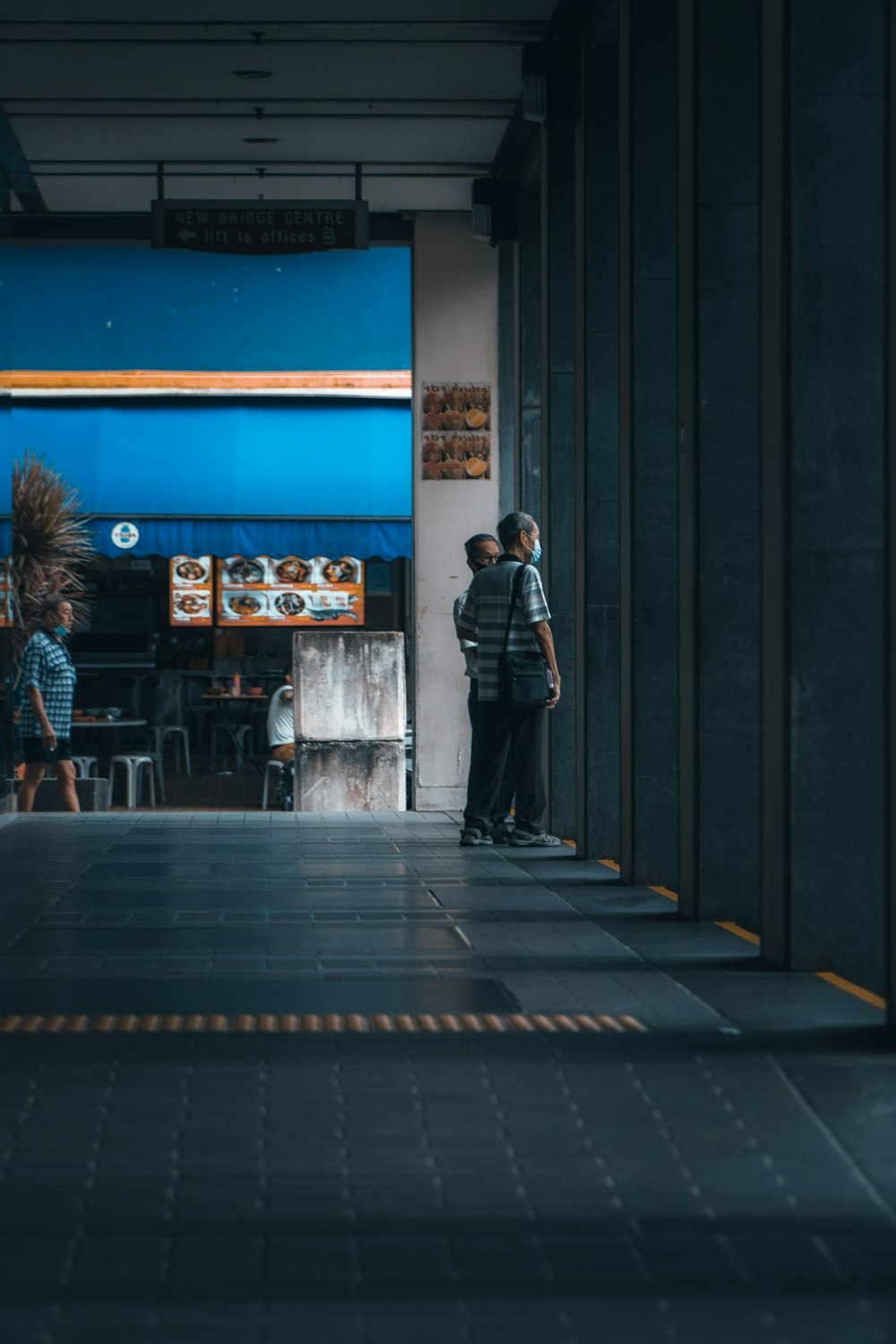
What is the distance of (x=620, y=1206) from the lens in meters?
3.22

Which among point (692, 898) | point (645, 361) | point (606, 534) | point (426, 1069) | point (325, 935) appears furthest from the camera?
point (606, 534)

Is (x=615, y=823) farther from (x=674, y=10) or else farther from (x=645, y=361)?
(x=674, y=10)

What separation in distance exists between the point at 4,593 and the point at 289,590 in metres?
6.75

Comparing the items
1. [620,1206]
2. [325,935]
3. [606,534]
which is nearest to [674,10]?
[606,534]

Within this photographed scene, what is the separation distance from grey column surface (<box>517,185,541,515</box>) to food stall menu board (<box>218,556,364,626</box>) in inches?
289

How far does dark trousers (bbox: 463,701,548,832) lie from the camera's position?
9609 millimetres

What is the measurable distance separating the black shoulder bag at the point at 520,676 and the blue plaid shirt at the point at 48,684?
188 inches

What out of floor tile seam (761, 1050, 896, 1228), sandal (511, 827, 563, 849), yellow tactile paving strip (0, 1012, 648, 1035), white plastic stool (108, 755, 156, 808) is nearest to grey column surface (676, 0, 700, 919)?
yellow tactile paving strip (0, 1012, 648, 1035)

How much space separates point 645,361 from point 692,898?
2.64 m

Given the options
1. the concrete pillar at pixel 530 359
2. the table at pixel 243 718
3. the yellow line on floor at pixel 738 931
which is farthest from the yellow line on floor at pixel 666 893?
the table at pixel 243 718

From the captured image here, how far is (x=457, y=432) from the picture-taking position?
45.9ft

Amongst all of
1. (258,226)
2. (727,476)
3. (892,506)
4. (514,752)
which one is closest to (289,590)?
(258,226)

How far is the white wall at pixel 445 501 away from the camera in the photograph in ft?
45.6

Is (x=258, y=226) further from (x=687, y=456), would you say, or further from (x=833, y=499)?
(x=833, y=499)
